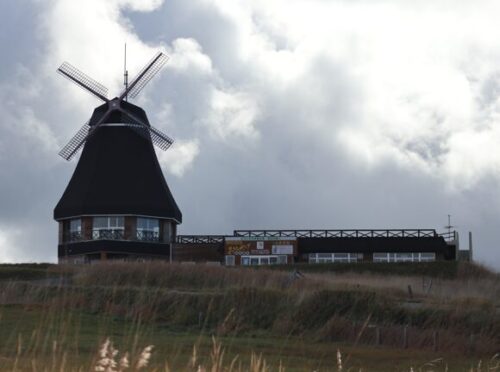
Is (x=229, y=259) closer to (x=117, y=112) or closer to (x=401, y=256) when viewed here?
(x=401, y=256)

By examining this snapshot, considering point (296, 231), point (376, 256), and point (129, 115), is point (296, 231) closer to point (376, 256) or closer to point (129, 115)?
point (376, 256)

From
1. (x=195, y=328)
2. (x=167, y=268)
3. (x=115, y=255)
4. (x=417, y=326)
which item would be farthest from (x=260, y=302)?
(x=115, y=255)

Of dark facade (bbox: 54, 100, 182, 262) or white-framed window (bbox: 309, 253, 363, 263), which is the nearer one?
dark facade (bbox: 54, 100, 182, 262)

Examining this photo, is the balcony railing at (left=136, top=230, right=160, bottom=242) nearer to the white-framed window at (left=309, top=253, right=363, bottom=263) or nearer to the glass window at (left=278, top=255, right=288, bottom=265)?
the glass window at (left=278, top=255, right=288, bottom=265)

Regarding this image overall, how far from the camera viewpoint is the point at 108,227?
59812 millimetres

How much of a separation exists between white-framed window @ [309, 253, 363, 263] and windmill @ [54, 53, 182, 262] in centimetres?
923

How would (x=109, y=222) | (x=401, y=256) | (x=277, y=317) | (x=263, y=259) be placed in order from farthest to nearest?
(x=401, y=256), (x=263, y=259), (x=109, y=222), (x=277, y=317)

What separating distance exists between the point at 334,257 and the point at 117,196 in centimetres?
1431

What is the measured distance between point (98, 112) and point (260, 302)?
31953 millimetres

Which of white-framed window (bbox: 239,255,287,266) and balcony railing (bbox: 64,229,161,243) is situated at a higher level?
balcony railing (bbox: 64,229,161,243)

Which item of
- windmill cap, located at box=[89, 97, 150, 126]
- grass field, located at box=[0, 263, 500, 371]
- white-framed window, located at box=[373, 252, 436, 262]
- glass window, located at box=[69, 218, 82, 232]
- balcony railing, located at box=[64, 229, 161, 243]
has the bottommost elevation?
grass field, located at box=[0, 263, 500, 371]

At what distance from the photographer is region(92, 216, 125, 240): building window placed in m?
59.6

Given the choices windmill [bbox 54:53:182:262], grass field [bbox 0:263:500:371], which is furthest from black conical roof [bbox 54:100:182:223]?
grass field [bbox 0:263:500:371]

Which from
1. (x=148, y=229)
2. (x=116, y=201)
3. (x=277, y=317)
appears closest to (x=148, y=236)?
(x=148, y=229)
